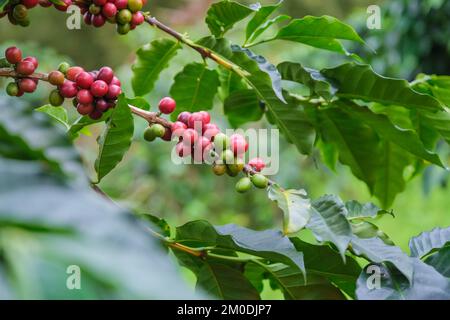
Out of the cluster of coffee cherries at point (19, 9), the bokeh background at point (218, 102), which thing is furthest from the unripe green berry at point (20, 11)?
the bokeh background at point (218, 102)

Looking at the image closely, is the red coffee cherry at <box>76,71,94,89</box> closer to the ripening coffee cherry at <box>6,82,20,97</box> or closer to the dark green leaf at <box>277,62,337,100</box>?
the ripening coffee cherry at <box>6,82,20,97</box>

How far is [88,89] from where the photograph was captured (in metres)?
0.57

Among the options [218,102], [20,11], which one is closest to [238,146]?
[20,11]

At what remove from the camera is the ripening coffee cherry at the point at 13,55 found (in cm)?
57

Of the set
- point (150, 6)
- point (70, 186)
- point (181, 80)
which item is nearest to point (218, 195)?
point (150, 6)

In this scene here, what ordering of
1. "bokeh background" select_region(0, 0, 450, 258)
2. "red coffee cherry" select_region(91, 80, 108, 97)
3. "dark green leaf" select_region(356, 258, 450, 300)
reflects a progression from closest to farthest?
"dark green leaf" select_region(356, 258, 450, 300) < "red coffee cherry" select_region(91, 80, 108, 97) < "bokeh background" select_region(0, 0, 450, 258)

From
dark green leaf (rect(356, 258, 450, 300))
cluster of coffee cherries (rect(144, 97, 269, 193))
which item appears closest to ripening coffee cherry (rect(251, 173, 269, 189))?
cluster of coffee cherries (rect(144, 97, 269, 193))

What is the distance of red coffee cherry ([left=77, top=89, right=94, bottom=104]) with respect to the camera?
0.57 meters

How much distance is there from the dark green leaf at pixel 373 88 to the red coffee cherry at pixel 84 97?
0.27 metres

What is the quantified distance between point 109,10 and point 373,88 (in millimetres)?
298

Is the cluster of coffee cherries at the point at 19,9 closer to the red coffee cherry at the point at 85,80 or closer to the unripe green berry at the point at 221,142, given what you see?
the red coffee cherry at the point at 85,80

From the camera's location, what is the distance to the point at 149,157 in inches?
141

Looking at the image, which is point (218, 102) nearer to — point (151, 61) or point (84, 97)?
point (151, 61)

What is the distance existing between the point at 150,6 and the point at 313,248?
14.5 ft
